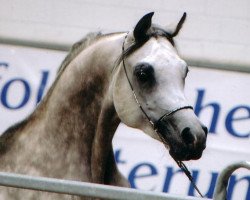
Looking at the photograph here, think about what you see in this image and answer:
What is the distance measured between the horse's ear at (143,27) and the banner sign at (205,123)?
2.06m

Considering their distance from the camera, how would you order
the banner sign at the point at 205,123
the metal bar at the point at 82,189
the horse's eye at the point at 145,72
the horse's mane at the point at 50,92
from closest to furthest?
Answer: 1. the metal bar at the point at 82,189
2. the horse's eye at the point at 145,72
3. the horse's mane at the point at 50,92
4. the banner sign at the point at 205,123

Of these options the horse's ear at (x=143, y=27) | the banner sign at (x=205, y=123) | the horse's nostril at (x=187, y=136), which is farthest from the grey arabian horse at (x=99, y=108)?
the banner sign at (x=205, y=123)

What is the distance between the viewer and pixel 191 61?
5.15m

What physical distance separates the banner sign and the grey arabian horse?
2.01 m

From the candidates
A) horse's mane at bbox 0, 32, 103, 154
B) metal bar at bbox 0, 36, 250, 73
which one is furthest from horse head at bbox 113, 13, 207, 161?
metal bar at bbox 0, 36, 250, 73

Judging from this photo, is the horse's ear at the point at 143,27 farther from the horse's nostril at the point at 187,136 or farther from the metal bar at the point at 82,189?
the metal bar at the point at 82,189

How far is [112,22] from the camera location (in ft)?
17.0

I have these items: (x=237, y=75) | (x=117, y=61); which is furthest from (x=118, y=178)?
(x=237, y=75)

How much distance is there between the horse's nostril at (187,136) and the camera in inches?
110

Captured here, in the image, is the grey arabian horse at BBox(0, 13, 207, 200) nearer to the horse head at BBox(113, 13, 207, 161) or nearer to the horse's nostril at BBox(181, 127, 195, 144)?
the horse head at BBox(113, 13, 207, 161)

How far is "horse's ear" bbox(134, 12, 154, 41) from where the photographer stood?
9.89 ft

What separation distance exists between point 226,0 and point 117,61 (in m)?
2.25

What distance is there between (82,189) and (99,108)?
93 cm

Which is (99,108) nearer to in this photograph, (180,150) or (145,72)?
(145,72)
